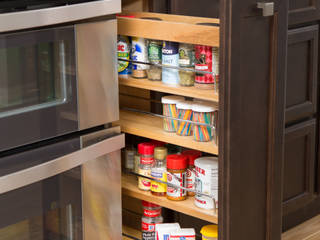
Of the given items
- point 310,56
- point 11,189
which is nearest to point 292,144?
point 310,56

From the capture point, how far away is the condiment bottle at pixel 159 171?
6.12ft

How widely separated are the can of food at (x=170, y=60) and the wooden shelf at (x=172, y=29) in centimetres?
5

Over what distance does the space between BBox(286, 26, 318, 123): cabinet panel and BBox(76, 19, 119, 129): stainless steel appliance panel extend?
0.92 meters

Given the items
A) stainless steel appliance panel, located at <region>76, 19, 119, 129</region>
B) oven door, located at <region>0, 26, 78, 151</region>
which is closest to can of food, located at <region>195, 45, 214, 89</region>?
stainless steel appliance panel, located at <region>76, 19, 119, 129</region>

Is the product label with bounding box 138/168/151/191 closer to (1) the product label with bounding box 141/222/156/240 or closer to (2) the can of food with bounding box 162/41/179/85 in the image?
(1) the product label with bounding box 141/222/156/240

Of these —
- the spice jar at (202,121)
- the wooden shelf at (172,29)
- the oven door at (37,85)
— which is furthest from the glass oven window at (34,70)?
the spice jar at (202,121)

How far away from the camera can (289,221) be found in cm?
263

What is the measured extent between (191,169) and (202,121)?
→ 0.57ft

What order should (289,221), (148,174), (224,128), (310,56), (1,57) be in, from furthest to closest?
(289,221)
(310,56)
(148,174)
(224,128)
(1,57)

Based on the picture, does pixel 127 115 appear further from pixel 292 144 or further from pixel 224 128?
pixel 292 144

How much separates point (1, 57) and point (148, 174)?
66cm

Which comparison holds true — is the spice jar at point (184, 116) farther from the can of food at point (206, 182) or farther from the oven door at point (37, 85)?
the oven door at point (37, 85)

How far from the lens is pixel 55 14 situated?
1484mm

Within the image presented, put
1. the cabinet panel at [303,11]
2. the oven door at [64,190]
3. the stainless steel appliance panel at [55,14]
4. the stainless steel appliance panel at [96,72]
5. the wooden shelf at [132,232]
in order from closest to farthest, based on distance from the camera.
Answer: the stainless steel appliance panel at [55,14]
the oven door at [64,190]
the stainless steel appliance panel at [96,72]
the wooden shelf at [132,232]
the cabinet panel at [303,11]
